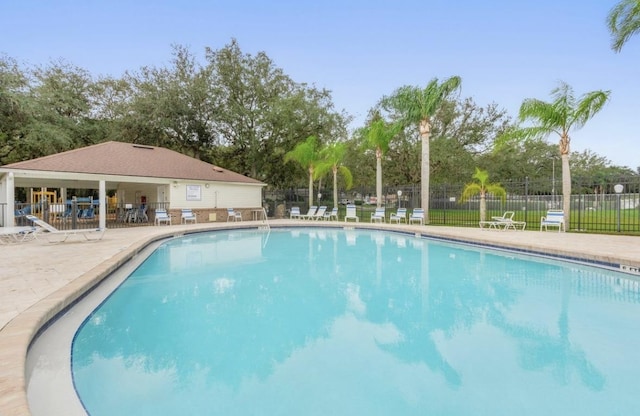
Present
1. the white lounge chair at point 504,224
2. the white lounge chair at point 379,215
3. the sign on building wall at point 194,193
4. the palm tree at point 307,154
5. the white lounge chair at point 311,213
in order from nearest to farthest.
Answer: the white lounge chair at point 504,224, the sign on building wall at point 194,193, the white lounge chair at point 379,215, the palm tree at point 307,154, the white lounge chair at point 311,213

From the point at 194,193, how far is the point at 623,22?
18834 mm

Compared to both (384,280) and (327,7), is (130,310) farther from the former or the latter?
(327,7)

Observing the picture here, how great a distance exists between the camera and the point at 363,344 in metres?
4.14

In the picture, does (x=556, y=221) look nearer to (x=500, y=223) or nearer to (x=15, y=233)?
(x=500, y=223)

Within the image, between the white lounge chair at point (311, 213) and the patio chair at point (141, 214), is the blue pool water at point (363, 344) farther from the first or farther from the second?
the white lounge chair at point (311, 213)

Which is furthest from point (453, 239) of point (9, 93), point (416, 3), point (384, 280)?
point (9, 93)

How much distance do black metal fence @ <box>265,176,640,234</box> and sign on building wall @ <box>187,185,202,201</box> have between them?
19.2ft

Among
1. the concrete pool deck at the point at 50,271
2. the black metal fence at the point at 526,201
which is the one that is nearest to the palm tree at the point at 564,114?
the black metal fence at the point at 526,201

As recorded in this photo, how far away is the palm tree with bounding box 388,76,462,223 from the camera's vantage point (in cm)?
1680

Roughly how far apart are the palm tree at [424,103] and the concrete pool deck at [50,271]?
16.8 feet

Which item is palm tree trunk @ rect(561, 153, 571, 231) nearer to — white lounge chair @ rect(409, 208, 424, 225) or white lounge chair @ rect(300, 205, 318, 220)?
white lounge chair @ rect(409, 208, 424, 225)

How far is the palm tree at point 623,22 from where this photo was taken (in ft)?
36.3

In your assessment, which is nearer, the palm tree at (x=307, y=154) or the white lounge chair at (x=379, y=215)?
the white lounge chair at (x=379, y=215)

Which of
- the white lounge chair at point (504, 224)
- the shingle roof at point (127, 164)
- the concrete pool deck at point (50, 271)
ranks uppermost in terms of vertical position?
the shingle roof at point (127, 164)
